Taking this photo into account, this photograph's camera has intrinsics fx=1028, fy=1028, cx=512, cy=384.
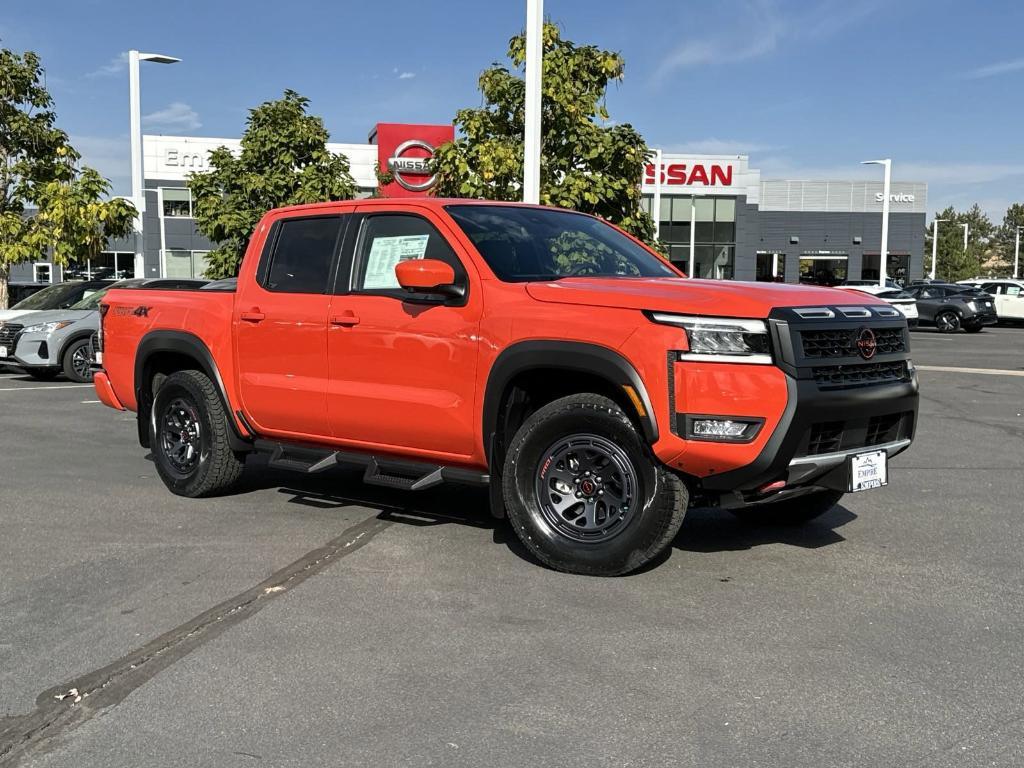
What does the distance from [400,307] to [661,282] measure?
56.7 inches

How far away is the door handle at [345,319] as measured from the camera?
230 inches

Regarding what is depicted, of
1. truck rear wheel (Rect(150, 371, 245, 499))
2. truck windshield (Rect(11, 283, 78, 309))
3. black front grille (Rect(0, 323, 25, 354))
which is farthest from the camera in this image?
truck windshield (Rect(11, 283, 78, 309))

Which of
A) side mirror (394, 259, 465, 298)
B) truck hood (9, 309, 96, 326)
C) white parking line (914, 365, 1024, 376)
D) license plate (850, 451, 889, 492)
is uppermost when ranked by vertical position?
side mirror (394, 259, 465, 298)

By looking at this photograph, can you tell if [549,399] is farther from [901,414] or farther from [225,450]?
[225,450]

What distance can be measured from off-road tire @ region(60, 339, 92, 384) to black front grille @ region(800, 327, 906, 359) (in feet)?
42.3

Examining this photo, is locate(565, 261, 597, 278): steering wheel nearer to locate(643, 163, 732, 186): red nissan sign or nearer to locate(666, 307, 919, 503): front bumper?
locate(666, 307, 919, 503): front bumper

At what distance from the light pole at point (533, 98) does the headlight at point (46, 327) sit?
728 cm

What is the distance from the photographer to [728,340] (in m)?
4.60

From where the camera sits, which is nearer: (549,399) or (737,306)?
(737,306)

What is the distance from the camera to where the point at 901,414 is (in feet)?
17.0

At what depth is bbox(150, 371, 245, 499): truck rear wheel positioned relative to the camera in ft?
22.2

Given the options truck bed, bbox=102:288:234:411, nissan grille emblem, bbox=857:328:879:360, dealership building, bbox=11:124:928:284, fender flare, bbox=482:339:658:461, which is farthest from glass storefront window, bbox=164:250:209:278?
nissan grille emblem, bbox=857:328:879:360

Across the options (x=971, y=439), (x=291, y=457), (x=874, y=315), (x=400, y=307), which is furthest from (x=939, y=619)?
(x=971, y=439)

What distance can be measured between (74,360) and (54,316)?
0.76 metres
